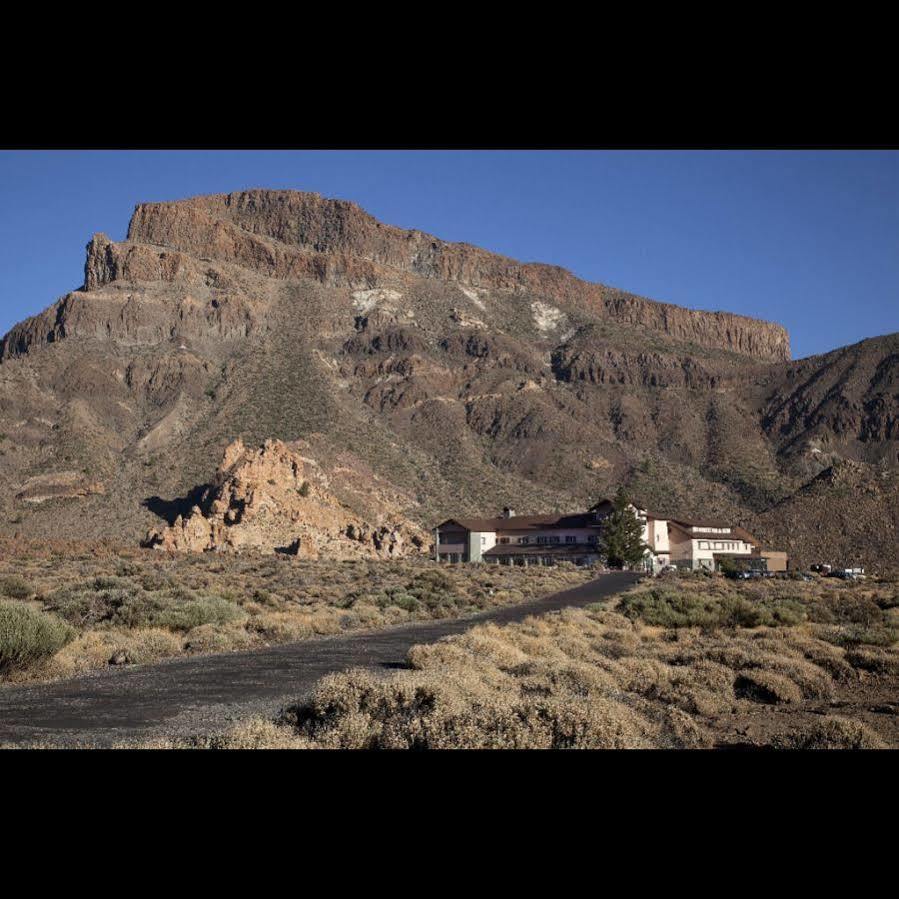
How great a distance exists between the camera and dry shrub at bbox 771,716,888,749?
30.6 ft

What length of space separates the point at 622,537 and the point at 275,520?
90.3ft

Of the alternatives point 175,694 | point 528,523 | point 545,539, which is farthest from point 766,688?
point 528,523

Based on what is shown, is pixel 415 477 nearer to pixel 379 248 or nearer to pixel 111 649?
pixel 111 649

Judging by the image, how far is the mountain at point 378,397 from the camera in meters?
85.0

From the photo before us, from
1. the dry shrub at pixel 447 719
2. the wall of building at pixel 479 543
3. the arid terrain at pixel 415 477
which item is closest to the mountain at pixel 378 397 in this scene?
the arid terrain at pixel 415 477

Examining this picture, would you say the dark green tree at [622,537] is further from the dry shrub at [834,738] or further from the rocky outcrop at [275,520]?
the dry shrub at [834,738]

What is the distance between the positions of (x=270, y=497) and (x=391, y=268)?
8932 centimetres

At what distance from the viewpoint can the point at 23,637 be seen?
536 inches

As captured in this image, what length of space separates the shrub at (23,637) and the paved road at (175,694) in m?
0.80

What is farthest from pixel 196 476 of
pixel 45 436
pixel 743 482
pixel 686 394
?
pixel 686 394
